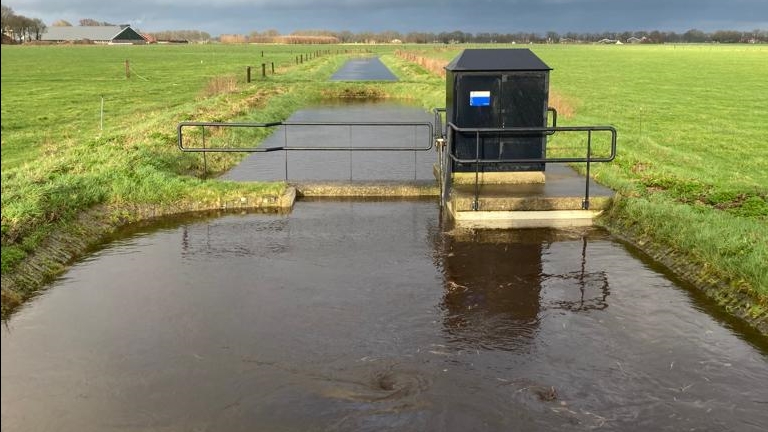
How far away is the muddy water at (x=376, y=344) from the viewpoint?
194 inches

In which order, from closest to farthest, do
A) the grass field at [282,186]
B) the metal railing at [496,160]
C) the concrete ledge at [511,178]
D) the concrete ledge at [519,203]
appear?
the grass field at [282,186] → the metal railing at [496,160] → the concrete ledge at [519,203] → the concrete ledge at [511,178]

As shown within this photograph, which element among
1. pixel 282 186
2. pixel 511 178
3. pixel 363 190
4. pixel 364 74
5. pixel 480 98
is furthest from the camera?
pixel 364 74

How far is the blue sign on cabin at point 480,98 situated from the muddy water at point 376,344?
106 inches

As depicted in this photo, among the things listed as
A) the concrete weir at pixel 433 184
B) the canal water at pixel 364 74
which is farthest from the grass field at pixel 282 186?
the canal water at pixel 364 74

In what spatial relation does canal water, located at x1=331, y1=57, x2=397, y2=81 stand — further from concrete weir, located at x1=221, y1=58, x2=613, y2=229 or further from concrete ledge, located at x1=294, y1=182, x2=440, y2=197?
concrete ledge, located at x1=294, y1=182, x2=440, y2=197

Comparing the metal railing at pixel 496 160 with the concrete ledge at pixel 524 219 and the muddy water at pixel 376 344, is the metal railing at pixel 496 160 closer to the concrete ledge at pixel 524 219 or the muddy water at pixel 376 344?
the concrete ledge at pixel 524 219

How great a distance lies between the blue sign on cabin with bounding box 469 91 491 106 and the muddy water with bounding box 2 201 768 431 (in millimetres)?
2680

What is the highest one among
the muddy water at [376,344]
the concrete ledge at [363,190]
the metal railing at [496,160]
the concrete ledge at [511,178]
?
the metal railing at [496,160]

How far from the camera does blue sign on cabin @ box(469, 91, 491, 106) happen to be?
10867mm

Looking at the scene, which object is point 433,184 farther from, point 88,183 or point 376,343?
point 376,343

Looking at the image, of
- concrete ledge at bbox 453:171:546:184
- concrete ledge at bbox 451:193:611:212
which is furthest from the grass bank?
concrete ledge at bbox 453:171:546:184

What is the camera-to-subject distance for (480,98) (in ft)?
35.7

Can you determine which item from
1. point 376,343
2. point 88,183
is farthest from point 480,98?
point 88,183

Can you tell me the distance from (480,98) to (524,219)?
2.04 meters
